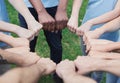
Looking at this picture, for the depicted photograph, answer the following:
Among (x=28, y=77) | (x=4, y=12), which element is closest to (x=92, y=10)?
(x=4, y=12)

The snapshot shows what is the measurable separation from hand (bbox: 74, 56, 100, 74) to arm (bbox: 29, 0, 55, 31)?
1.37ft

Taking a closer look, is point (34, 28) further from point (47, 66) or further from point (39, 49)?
point (39, 49)

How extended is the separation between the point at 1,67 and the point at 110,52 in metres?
0.79

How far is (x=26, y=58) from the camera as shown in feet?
6.26

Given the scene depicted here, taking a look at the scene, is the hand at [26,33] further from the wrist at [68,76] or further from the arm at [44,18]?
the wrist at [68,76]

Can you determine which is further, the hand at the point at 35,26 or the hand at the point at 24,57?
the hand at the point at 35,26

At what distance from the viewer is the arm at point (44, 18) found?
2279 millimetres

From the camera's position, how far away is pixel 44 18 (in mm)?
2312

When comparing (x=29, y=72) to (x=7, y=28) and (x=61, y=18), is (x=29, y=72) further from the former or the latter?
(x=61, y=18)

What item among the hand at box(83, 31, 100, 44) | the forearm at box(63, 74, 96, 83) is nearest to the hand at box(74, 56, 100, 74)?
the forearm at box(63, 74, 96, 83)

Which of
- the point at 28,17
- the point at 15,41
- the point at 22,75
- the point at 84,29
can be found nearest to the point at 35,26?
the point at 28,17

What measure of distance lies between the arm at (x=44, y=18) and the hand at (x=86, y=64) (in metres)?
0.42

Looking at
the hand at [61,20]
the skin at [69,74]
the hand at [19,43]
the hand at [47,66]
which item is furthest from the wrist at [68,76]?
the hand at [61,20]

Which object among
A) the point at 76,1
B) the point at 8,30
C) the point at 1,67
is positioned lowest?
the point at 1,67
